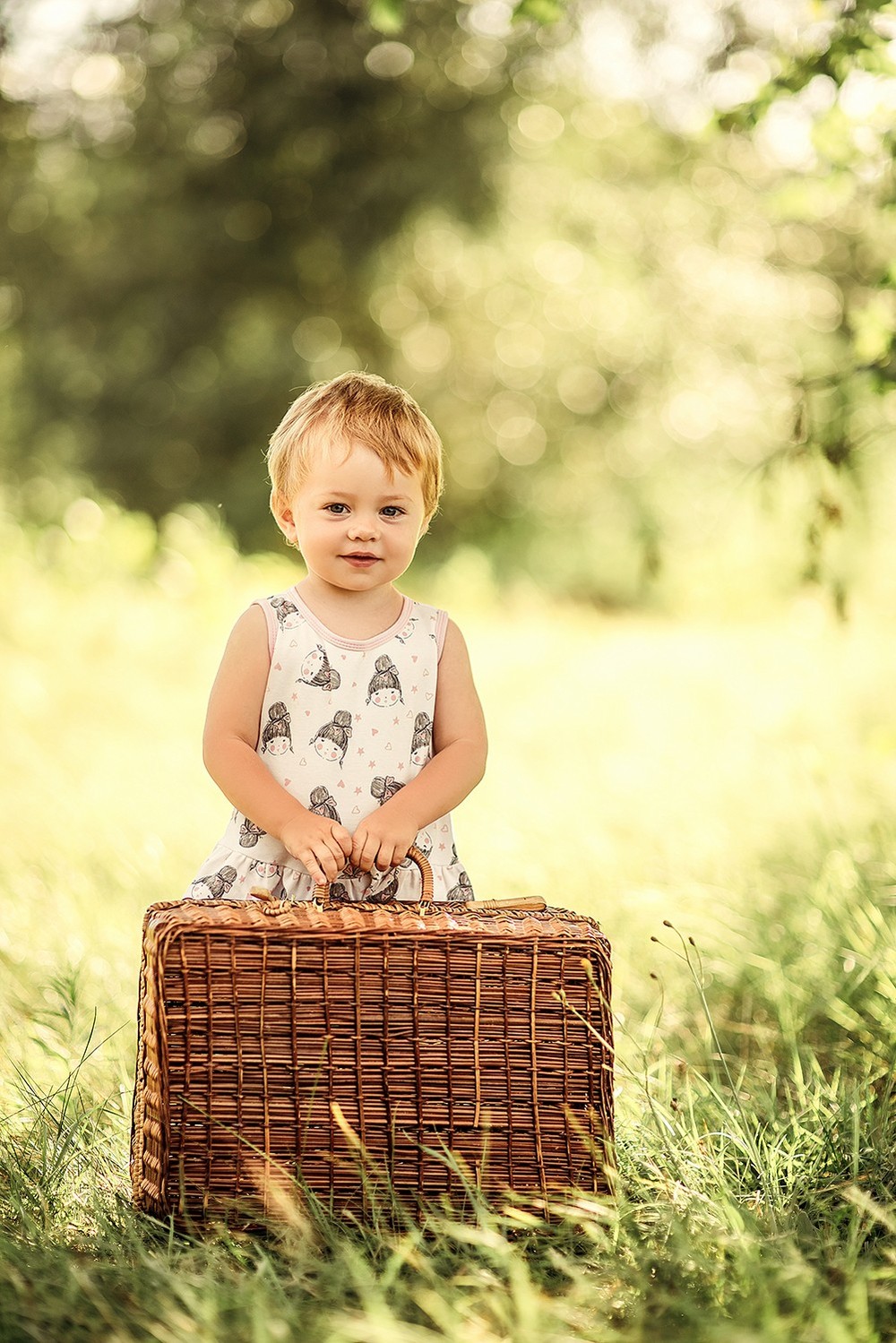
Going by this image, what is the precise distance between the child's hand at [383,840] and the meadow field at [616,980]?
1.57 feet

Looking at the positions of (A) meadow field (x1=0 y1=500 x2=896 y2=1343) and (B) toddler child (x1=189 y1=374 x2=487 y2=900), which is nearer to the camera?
(A) meadow field (x1=0 y1=500 x2=896 y2=1343)

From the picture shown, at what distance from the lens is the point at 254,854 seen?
2227 millimetres

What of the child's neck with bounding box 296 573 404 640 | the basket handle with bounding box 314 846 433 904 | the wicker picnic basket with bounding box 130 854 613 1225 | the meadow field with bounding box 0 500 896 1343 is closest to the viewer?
the meadow field with bounding box 0 500 896 1343

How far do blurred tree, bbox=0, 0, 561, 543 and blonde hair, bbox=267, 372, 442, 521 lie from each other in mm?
10596

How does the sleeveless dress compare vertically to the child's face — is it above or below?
below

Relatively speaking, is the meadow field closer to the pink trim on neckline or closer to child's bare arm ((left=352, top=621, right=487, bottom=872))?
child's bare arm ((left=352, top=621, right=487, bottom=872))

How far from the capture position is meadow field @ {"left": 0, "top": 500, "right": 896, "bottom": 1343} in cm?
169

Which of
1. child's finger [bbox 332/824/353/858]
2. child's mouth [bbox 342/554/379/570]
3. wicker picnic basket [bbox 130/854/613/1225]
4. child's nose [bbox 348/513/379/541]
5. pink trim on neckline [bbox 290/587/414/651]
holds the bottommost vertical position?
wicker picnic basket [bbox 130/854/613/1225]

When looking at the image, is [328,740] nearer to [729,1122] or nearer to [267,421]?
[729,1122]

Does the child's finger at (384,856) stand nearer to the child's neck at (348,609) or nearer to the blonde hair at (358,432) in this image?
the child's neck at (348,609)

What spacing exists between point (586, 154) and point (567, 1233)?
12.7 meters

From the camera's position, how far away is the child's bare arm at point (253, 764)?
2037 mm

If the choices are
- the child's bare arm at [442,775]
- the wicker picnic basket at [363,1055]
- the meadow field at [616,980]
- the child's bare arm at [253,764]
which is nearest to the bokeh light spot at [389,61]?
the meadow field at [616,980]

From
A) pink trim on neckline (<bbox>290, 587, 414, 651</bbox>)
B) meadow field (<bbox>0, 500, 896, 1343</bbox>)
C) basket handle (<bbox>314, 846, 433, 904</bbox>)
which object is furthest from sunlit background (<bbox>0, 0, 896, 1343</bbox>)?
pink trim on neckline (<bbox>290, 587, 414, 651</bbox>)
